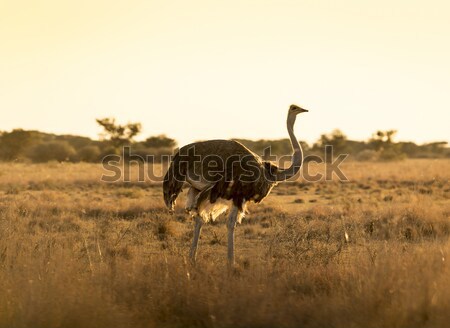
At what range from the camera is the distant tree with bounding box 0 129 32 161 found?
59.8m

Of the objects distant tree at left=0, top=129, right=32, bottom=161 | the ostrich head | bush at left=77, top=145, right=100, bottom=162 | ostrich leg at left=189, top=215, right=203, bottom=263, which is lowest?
ostrich leg at left=189, top=215, right=203, bottom=263

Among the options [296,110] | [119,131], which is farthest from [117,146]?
[296,110]

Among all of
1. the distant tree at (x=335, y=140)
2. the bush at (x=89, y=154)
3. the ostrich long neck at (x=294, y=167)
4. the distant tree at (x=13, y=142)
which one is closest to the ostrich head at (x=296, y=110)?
the ostrich long neck at (x=294, y=167)

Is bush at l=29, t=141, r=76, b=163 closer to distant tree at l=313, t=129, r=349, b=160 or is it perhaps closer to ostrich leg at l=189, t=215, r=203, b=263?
distant tree at l=313, t=129, r=349, b=160

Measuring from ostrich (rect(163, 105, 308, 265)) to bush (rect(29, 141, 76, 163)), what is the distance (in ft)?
171

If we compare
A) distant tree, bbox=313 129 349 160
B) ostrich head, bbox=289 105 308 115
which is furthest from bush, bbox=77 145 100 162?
ostrich head, bbox=289 105 308 115

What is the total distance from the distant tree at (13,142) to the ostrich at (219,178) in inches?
2066

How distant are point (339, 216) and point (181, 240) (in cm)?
464

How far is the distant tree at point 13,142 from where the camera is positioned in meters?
59.8

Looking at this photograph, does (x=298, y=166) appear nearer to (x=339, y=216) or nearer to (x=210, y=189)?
(x=210, y=189)

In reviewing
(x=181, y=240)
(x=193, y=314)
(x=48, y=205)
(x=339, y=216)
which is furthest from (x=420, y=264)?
(x=48, y=205)

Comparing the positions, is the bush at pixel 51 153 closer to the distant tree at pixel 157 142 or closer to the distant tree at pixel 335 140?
the distant tree at pixel 157 142

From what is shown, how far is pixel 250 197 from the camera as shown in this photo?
32.2ft

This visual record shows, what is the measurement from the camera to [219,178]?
976cm
